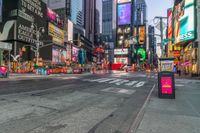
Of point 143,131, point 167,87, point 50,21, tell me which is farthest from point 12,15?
point 143,131

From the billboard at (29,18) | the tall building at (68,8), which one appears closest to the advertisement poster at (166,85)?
the billboard at (29,18)

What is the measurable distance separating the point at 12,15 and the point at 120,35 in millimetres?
77409

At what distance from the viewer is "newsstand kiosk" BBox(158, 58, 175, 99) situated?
1060 centimetres

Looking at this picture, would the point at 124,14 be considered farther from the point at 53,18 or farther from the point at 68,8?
the point at 53,18

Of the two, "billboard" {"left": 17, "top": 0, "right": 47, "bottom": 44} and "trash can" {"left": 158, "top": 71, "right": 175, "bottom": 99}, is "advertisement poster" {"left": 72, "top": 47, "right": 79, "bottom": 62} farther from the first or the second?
"trash can" {"left": 158, "top": 71, "right": 175, "bottom": 99}

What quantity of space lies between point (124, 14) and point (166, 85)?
12019 cm

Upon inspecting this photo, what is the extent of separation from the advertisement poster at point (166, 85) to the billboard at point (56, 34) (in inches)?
2817

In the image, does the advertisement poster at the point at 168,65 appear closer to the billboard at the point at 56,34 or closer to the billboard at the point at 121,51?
the billboard at the point at 56,34

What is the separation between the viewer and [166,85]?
10734 millimetres

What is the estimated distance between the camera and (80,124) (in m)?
5.48

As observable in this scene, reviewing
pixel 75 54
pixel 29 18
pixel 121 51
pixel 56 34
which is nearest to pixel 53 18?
pixel 56 34

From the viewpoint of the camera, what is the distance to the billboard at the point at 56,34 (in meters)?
78.6

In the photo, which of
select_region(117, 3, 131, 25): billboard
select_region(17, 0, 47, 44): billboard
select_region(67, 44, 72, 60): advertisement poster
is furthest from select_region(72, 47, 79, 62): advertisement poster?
select_region(17, 0, 47, 44): billboard

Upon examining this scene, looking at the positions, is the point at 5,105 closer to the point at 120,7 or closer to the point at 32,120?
the point at 32,120
